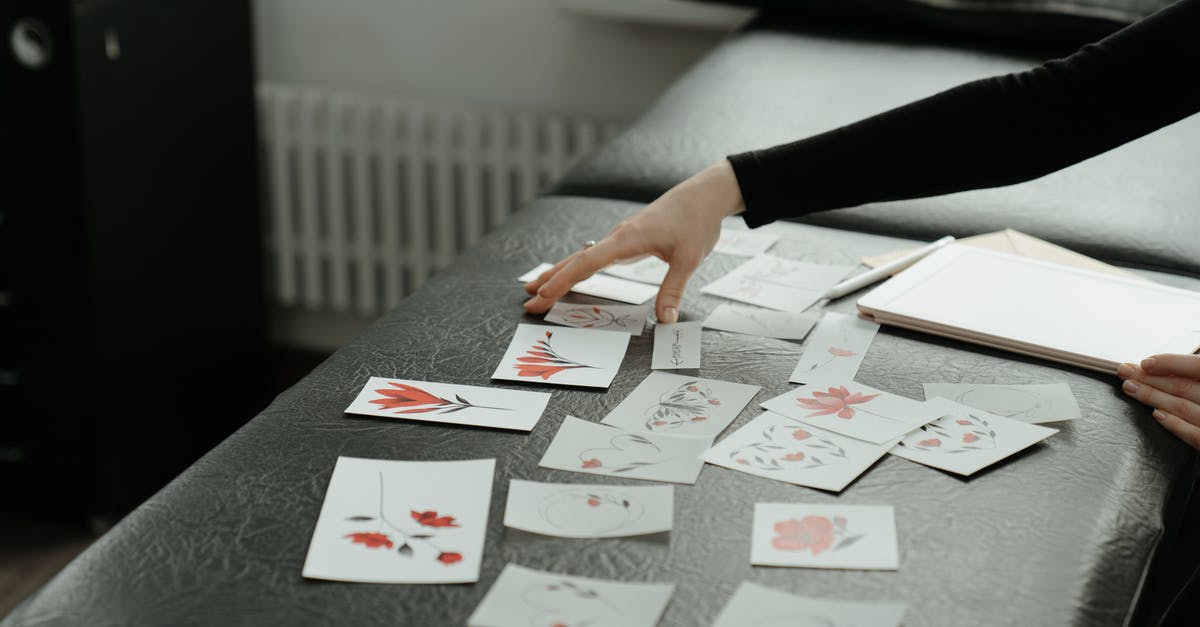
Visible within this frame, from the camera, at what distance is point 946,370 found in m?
1.05

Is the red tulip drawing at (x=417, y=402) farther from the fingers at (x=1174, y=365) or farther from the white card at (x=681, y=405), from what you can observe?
the fingers at (x=1174, y=365)

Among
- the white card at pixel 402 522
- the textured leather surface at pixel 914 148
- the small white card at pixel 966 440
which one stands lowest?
the white card at pixel 402 522

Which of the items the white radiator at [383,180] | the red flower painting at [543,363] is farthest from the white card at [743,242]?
the white radiator at [383,180]

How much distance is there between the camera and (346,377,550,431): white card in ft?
3.11

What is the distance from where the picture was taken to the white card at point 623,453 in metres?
0.88

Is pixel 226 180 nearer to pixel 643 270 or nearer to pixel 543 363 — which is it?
pixel 643 270

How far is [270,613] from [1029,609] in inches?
17.2

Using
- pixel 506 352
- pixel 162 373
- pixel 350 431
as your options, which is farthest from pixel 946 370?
pixel 162 373

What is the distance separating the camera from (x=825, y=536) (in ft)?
2.66

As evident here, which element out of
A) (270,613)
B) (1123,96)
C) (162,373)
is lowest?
(162,373)

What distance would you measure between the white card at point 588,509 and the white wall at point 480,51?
1.63m

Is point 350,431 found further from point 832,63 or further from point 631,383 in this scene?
point 832,63

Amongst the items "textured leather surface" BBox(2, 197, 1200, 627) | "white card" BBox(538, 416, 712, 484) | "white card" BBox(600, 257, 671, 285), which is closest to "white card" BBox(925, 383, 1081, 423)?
"textured leather surface" BBox(2, 197, 1200, 627)

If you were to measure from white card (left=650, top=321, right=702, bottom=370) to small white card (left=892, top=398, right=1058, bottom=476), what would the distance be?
0.66ft
